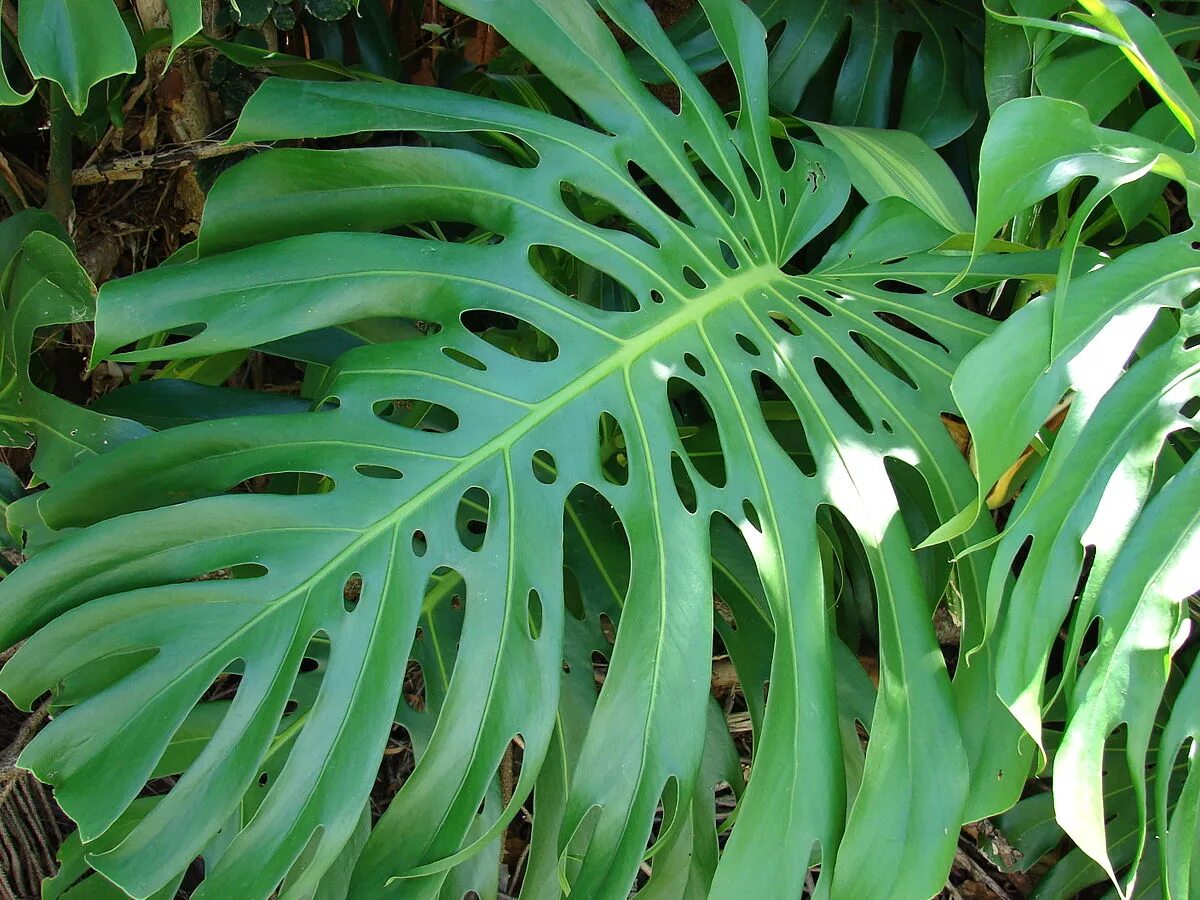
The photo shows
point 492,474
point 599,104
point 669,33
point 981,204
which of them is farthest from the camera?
point 669,33

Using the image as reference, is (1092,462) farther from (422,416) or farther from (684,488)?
(422,416)

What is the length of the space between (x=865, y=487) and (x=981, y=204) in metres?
0.26

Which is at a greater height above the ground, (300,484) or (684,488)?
(684,488)

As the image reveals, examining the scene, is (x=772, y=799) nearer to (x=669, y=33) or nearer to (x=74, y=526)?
(x=74, y=526)

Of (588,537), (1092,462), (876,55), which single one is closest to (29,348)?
(588,537)

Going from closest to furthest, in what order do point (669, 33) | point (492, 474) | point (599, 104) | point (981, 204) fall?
point (981, 204) → point (492, 474) → point (599, 104) → point (669, 33)

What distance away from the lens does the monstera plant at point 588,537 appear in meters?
0.64

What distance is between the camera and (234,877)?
0.63 m

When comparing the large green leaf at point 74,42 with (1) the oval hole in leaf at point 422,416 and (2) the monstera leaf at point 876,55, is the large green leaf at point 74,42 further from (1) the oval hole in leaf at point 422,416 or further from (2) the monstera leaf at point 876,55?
(2) the monstera leaf at point 876,55

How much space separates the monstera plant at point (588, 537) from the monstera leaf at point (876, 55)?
322 mm

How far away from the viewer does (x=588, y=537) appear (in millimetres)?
937

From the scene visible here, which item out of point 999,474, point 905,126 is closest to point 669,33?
point 905,126

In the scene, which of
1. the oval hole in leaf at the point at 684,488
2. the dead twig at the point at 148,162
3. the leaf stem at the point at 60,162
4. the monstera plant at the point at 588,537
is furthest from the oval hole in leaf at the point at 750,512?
the leaf stem at the point at 60,162

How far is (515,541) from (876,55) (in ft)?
2.84
